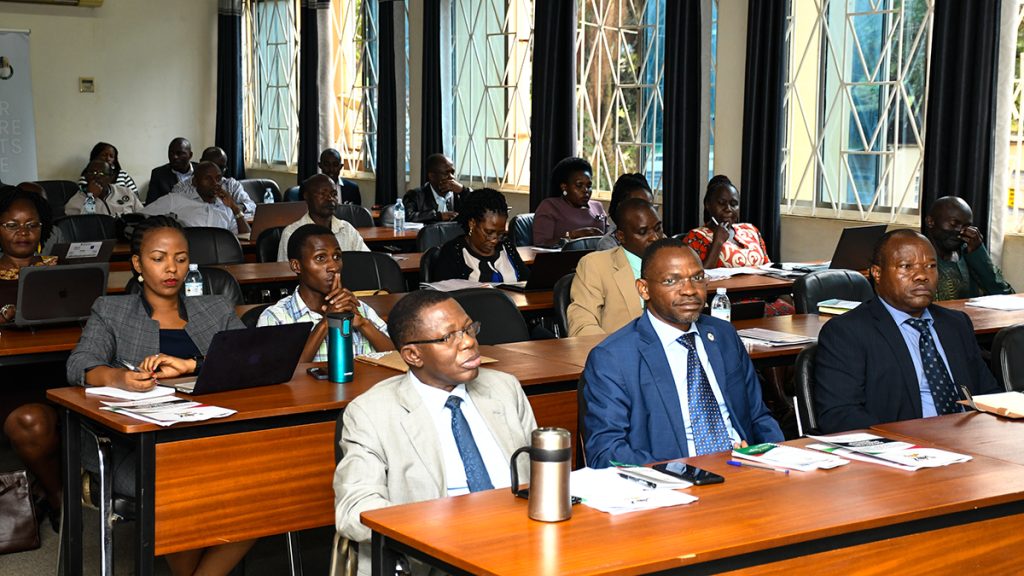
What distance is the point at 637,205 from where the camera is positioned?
4.96 m

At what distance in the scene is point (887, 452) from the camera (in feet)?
9.43

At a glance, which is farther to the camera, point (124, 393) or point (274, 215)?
point (274, 215)

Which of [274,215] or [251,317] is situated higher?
[274,215]

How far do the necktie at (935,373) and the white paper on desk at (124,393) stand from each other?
2.24 meters

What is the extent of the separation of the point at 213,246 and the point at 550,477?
187 inches

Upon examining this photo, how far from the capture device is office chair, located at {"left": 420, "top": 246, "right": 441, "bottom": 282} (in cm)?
584

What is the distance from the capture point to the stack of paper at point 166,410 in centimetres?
321

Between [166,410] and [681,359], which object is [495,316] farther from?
[166,410]

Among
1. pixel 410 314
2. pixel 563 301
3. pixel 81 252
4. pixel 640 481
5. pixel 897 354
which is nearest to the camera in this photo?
pixel 640 481

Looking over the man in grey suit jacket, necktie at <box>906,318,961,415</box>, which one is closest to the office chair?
necktie at <box>906,318,961,415</box>

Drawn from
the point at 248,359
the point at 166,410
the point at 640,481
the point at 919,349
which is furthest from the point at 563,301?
the point at 640,481

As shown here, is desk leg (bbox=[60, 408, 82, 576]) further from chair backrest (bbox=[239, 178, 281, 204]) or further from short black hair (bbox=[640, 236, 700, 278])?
chair backrest (bbox=[239, 178, 281, 204])

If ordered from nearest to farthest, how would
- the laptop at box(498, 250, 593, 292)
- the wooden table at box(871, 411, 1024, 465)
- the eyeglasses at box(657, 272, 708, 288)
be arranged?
the wooden table at box(871, 411, 1024, 465) < the eyeglasses at box(657, 272, 708, 288) < the laptop at box(498, 250, 593, 292)

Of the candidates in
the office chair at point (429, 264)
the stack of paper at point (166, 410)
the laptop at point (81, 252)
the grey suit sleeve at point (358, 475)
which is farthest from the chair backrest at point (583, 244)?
the grey suit sleeve at point (358, 475)
